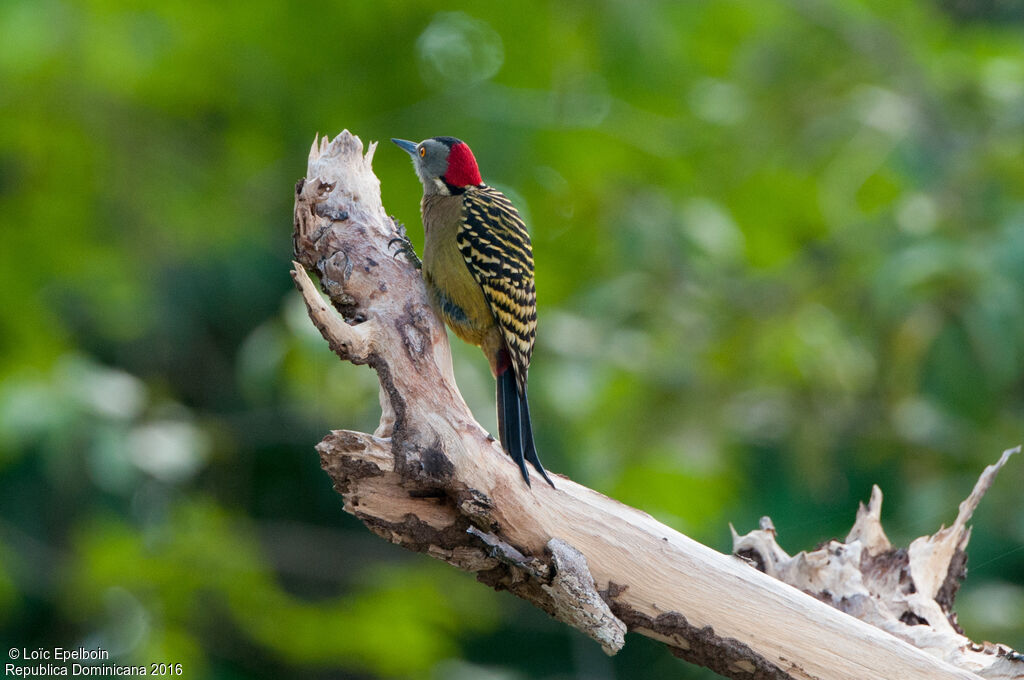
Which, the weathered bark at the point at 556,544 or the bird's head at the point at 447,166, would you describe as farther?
the bird's head at the point at 447,166

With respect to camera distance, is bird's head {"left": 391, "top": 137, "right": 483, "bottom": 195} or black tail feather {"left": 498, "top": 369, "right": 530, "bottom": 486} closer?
black tail feather {"left": 498, "top": 369, "right": 530, "bottom": 486}

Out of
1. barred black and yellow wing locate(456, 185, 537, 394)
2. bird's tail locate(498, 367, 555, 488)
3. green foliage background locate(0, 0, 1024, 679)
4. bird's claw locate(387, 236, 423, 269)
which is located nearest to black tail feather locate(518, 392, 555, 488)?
bird's tail locate(498, 367, 555, 488)

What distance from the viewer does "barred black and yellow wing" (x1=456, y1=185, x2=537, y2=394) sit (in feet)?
10.9

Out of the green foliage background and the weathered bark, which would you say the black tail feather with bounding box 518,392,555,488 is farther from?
the green foliage background

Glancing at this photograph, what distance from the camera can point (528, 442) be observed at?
9.70ft

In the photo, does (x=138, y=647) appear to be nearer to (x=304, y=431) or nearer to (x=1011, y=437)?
(x=304, y=431)

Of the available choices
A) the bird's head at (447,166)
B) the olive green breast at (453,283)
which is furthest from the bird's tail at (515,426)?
the bird's head at (447,166)

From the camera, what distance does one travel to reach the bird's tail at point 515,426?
280 centimetres

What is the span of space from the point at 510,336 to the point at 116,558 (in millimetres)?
4775

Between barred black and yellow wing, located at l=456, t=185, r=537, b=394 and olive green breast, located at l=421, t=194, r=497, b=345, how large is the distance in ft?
0.09

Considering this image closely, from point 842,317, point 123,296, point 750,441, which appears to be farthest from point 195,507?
point 842,317

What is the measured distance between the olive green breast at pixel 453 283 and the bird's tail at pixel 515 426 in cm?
19

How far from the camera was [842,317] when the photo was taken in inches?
266

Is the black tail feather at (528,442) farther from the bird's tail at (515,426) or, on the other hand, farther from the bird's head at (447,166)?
the bird's head at (447,166)
